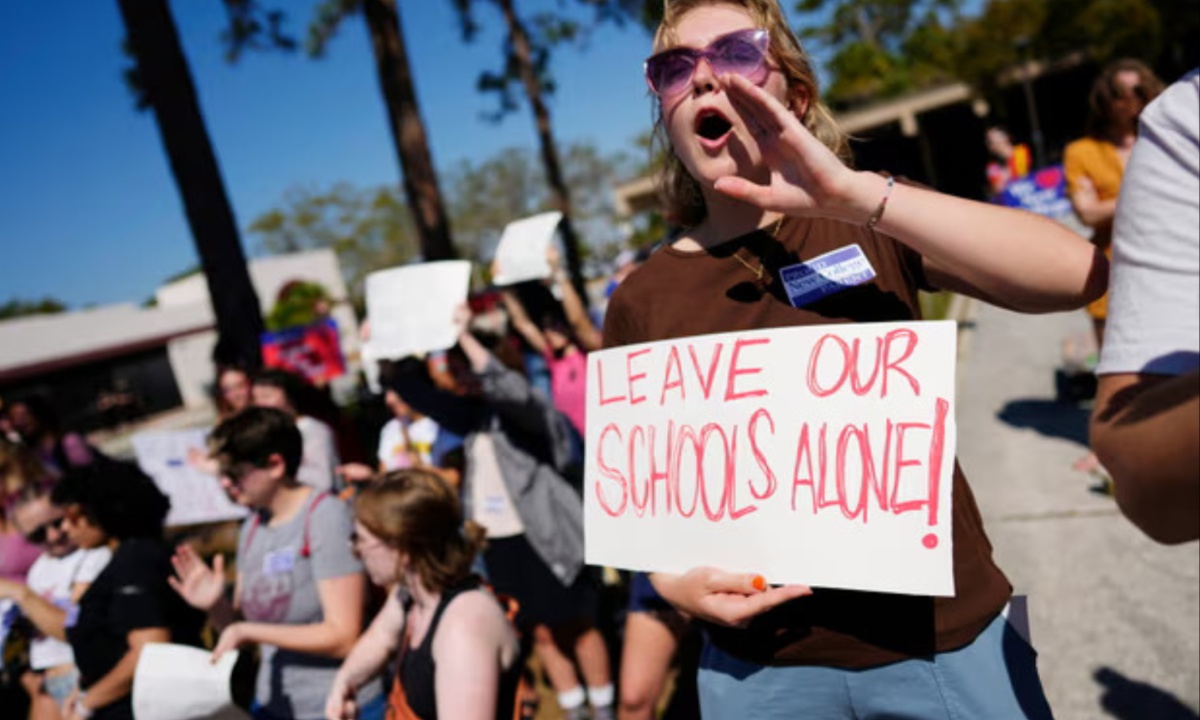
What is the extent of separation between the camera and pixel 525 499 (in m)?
3.15

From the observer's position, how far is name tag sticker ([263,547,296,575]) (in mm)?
2473

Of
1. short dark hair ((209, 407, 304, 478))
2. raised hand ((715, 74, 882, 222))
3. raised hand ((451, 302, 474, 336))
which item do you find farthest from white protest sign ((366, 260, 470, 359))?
raised hand ((715, 74, 882, 222))

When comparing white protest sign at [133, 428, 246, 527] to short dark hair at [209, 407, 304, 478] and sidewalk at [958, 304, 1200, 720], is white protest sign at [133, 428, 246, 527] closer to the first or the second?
short dark hair at [209, 407, 304, 478]

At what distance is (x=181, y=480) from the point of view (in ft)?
17.3

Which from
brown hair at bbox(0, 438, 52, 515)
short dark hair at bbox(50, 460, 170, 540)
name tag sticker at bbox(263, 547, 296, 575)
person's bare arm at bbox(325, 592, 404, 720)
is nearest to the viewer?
person's bare arm at bbox(325, 592, 404, 720)

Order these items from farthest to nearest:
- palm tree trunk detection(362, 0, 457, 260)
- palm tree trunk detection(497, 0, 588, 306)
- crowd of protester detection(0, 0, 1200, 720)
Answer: palm tree trunk detection(497, 0, 588, 306)
palm tree trunk detection(362, 0, 457, 260)
crowd of protester detection(0, 0, 1200, 720)

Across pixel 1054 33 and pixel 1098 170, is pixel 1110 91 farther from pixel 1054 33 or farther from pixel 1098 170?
pixel 1054 33

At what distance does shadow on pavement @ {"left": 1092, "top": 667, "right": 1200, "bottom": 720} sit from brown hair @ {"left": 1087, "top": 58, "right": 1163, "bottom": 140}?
2223 millimetres

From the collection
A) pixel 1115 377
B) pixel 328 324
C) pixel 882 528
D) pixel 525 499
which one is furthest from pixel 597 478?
pixel 328 324

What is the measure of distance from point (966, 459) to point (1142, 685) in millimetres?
2200

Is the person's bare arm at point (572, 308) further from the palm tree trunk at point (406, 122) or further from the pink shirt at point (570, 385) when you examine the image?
the palm tree trunk at point (406, 122)

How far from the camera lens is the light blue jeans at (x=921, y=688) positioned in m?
1.12

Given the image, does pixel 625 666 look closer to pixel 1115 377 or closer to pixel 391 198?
pixel 1115 377

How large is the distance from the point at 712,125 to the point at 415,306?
82.6 inches
